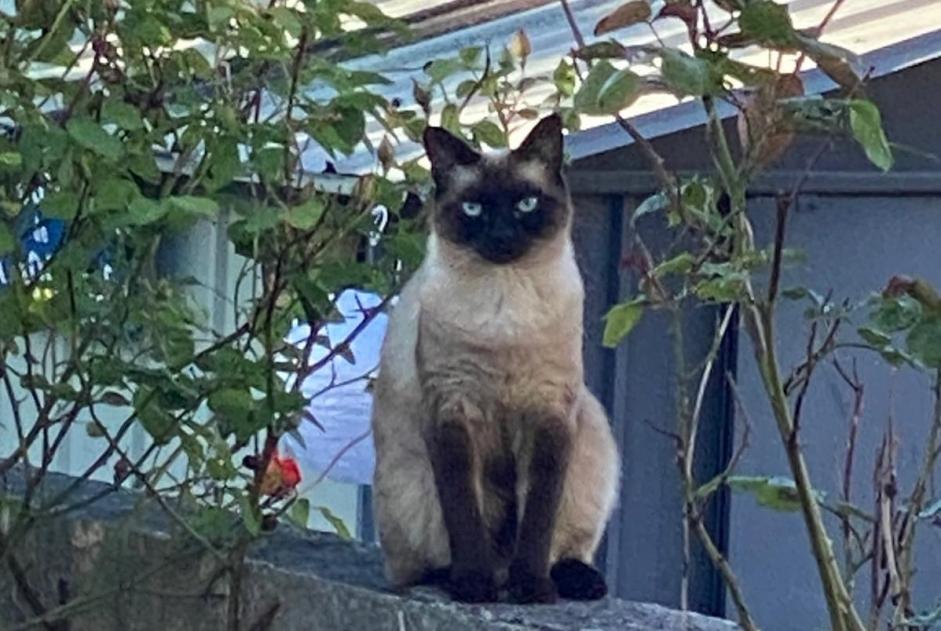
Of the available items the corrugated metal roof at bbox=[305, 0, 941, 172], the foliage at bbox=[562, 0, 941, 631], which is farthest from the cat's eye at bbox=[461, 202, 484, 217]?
the foliage at bbox=[562, 0, 941, 631]

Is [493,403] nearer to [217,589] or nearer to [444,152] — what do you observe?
[444,152]

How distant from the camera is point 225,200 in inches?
123

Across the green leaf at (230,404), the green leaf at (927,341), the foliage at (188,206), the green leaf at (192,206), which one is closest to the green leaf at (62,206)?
the foliage at (188,206)

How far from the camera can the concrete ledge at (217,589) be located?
9.78 feet

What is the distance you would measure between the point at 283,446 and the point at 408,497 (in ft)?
3.46

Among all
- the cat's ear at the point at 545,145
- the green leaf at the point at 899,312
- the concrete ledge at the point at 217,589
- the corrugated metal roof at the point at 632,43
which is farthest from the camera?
the corrugated metal roof at the point at 632,43

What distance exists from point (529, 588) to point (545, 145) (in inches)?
31.8

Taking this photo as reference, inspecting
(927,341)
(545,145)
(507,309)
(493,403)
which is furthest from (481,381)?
(927,341)

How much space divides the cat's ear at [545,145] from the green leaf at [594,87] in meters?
1.61

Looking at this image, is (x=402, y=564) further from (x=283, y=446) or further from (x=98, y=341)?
(x=283, y=446)

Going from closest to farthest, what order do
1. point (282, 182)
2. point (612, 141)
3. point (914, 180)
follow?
point (282, 182)
point (612, 141)
point (914, 180)

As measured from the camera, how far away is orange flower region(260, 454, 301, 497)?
3.22m

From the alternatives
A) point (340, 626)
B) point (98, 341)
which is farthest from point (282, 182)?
point (340, 626)

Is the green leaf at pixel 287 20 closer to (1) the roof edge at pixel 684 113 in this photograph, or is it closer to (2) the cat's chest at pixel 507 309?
(2) the cat's chest at pixel 507 309
